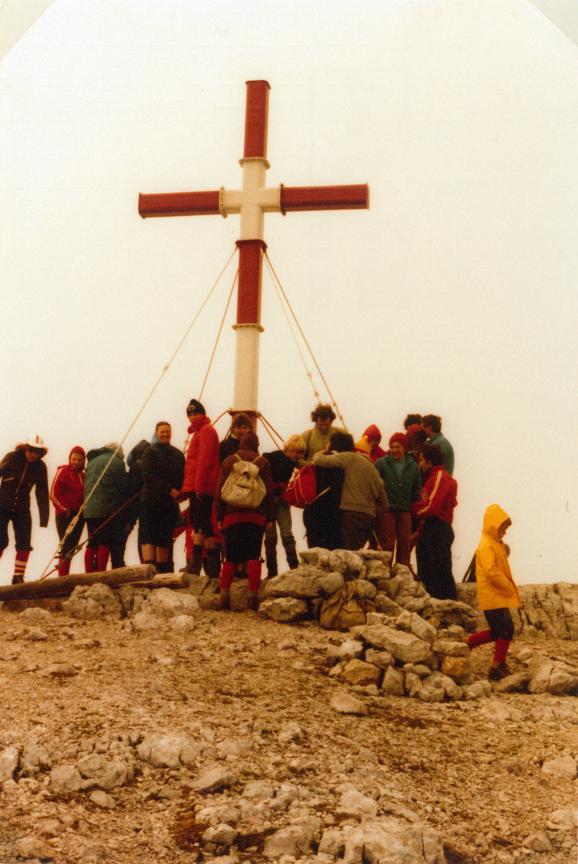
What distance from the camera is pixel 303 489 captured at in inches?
441

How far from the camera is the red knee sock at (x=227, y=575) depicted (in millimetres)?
10703

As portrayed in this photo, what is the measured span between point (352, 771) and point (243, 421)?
4927 millimetres

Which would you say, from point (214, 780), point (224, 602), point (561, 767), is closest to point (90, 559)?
point (224, 602)

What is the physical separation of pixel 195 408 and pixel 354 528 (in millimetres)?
2310

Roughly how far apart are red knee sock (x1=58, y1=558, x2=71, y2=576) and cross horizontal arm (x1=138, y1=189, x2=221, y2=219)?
198 inches

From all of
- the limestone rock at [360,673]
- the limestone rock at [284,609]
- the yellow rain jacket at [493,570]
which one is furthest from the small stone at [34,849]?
the yellow rain jacket at [493,570]

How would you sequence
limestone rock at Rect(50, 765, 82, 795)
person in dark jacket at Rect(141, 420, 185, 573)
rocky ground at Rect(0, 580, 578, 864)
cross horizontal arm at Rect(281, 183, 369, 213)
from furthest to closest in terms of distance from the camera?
cross horizontal arm at Rect(281, 183, 369, 213) → person in dark jacket at Rect(141, 420, 185, 573) → limestone rock at Rect(50, 765, 82, 795) → rocky ground at Rect(0, 580, 578, 864)

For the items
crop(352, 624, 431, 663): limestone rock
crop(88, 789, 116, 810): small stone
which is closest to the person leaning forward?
crop(352, 624, 431, 663): limestone rock

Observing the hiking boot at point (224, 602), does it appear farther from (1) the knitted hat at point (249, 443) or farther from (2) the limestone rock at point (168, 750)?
(2) the limestone rock at point (168, 750)

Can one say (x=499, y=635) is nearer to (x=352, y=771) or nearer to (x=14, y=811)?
(x=352, y=771)

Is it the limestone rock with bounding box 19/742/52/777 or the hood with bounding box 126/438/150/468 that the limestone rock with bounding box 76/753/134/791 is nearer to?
the limestone rock with bounding box 19/742/52/777

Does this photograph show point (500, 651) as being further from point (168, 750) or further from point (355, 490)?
point (168, 750)

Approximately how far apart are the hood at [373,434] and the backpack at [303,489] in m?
1.48

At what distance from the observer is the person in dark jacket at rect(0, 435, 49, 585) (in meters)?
12.6
